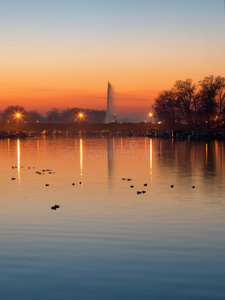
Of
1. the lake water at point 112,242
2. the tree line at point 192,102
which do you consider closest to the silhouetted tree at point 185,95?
the tree line at point 192,102

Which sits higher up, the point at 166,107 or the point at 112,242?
the point at 166,107

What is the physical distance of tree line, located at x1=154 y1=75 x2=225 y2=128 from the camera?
165 m

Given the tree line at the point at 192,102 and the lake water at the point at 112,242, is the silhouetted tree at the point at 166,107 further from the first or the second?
the lake water at the point at 112,242

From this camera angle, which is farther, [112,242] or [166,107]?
[166,107]

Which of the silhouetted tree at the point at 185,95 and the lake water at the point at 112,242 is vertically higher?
the silhouetted tree at the point at 185,95

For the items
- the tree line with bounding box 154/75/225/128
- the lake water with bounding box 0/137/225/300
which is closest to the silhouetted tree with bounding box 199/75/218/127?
the tree line with bounding box 154/75/225/128

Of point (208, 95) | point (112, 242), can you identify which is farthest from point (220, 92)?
point (112, 242)

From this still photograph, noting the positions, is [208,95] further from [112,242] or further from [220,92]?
[112,242]

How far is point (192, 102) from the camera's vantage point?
17375cm

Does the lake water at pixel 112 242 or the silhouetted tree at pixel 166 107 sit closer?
the lake water at pixel 112 242

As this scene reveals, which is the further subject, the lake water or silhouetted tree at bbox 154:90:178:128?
silhouetted tree at bbox 154:90:178:128

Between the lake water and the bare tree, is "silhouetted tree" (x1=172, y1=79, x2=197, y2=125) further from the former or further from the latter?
the lake water

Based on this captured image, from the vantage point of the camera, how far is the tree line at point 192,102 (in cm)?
16488

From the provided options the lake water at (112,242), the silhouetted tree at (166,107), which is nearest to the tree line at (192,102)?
the silhouetted tree at (166,107)
